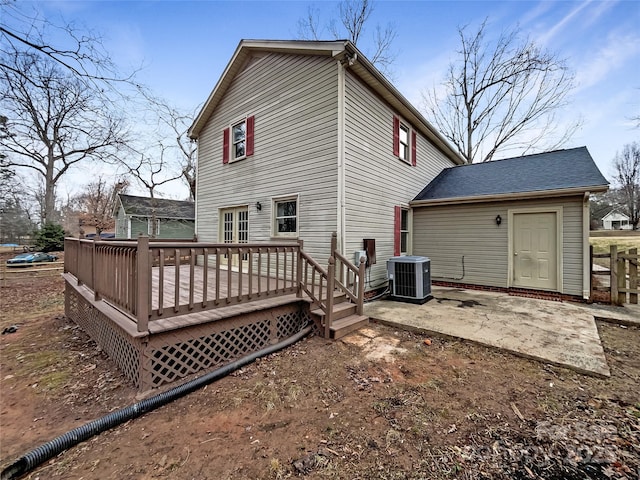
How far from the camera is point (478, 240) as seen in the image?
759 centimetres

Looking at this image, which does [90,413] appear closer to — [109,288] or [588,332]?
[109,288]

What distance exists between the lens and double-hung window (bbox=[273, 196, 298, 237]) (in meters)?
6.69

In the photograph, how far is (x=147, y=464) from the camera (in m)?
2.04

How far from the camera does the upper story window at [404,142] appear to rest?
7.67m

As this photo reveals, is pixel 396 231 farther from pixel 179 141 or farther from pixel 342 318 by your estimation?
pixel 179 141

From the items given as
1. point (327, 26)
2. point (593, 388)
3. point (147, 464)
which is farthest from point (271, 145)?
point (327, 26)

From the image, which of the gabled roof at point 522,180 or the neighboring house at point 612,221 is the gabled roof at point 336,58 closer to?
the gabled roof at point 522,180

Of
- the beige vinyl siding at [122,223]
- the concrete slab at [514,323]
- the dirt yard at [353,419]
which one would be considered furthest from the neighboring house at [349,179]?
the beige vinyl siding at [122,223]

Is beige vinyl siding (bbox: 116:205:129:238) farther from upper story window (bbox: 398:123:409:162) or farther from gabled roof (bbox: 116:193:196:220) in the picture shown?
upper story window (bbox: 398:123:409:162)

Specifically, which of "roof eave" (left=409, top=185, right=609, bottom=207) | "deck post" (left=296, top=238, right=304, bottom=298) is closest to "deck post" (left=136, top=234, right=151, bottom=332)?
Result: "deck post" (left=296, top=238, right=304, bottom=298)

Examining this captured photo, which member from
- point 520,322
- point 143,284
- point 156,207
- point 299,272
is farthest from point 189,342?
point 156,207

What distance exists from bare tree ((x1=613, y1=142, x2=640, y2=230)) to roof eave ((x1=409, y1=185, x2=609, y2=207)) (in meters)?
39.8

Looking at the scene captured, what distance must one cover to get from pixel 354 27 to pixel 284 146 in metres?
12.0

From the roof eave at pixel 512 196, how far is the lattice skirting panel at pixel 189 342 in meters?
5.37
